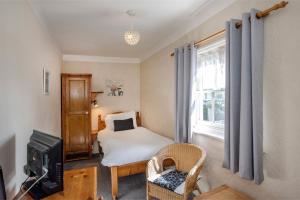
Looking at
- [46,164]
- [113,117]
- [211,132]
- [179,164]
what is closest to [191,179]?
[179,164]

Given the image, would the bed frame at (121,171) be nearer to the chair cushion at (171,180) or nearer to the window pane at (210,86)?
the chair cushion at (171,180)

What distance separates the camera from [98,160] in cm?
411

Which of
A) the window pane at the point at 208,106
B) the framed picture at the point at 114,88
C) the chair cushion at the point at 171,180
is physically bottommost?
the chair cushion at the point at 171,180

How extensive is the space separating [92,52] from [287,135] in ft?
12.8

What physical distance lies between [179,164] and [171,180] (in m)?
0.34

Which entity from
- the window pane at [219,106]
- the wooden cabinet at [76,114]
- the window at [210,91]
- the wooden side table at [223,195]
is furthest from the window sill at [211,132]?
the wooden cabinet at [76,114]

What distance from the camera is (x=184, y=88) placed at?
253cm

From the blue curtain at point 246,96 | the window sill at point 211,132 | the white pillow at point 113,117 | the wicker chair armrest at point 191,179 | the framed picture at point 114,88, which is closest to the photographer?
the blue curtain at point 246,96

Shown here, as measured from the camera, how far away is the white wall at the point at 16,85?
4.37 ft

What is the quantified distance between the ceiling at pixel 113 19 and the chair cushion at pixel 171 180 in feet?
6.38

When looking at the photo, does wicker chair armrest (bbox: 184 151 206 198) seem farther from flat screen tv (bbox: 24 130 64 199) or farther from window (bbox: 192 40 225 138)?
flat screen tv (bbox: 24 130 64 199)

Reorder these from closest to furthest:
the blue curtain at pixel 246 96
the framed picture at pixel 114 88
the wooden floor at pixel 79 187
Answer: the wooden floor at pixel 79 187
the blue curtain at pixel 246 96
the framed picture at pixel 114 88

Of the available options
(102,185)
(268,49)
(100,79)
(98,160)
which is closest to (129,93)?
(100,79)

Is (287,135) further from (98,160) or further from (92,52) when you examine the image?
(92,52)
